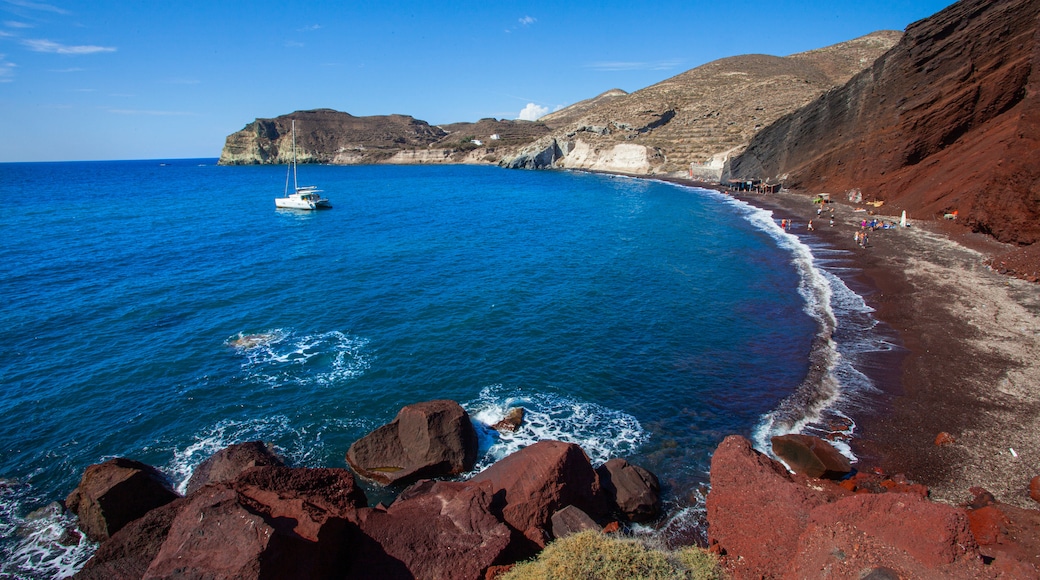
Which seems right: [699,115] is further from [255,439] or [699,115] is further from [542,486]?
[542,486]

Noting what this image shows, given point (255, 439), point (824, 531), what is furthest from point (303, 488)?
point (824, 531)

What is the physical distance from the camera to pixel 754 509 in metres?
10.7

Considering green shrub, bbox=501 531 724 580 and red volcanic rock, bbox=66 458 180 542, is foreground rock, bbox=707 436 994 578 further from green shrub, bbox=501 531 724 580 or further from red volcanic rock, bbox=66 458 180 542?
red volcanic rock, bbox=66 458 180 542

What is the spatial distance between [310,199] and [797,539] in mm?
69719

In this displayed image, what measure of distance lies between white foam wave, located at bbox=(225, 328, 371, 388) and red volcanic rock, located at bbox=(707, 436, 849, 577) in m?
14.3

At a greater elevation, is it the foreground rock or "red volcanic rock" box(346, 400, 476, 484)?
the foreground rock

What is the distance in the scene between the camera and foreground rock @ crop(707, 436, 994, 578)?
7758 mm

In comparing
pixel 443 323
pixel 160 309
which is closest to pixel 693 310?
pixel 443 323

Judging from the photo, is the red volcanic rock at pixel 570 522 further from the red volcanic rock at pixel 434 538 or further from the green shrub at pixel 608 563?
the red volcanic rock at pixel 434 538

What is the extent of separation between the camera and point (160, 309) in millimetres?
28000

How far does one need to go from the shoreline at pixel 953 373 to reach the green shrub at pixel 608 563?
794 cm

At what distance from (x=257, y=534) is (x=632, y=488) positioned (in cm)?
879

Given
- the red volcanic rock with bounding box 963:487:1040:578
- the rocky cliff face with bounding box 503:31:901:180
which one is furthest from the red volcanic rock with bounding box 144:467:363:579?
the rocky cliff face with bounding box 503:31:901:180

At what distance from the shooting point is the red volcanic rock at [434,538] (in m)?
9.70
